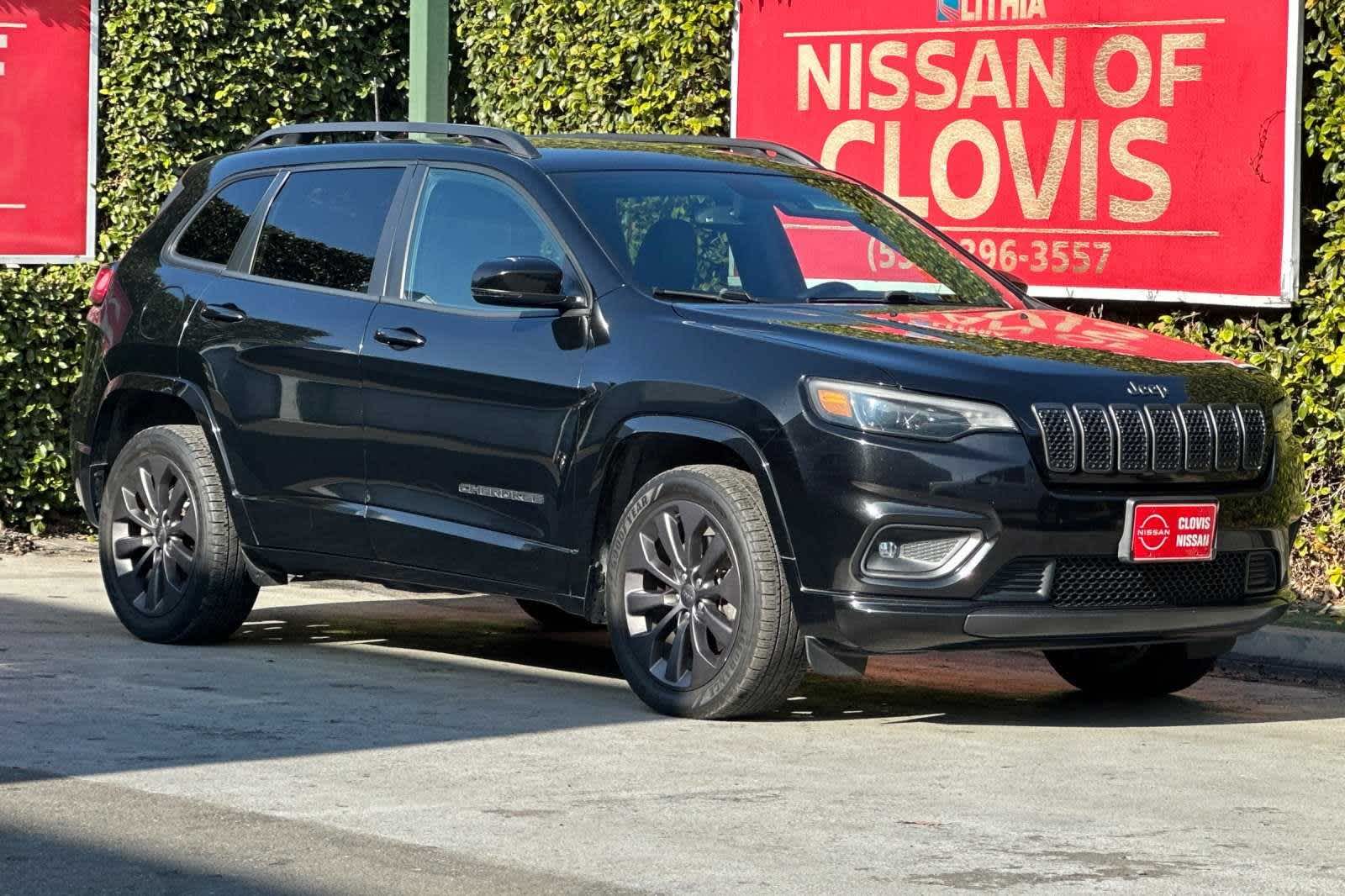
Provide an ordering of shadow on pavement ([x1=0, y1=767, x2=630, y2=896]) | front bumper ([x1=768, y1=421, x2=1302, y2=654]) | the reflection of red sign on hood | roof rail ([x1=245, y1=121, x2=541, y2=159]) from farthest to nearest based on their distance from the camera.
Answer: roof rail ([x1=245, y1=121, x2=541, y2=159])
the reflection of red sign on hood
front bumper ([x1=768, y1=421, x2=1302, y2=654])
shadow on pavement ([x1=0, y1=767, x2=630, y2=896])

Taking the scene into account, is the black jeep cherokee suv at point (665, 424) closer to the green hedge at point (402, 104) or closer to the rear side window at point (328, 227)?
the rear side window at point (328, 227)

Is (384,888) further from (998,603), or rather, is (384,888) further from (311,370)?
(311,370)

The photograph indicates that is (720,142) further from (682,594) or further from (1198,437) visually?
(1198,437)

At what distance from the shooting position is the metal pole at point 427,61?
12961 millimetres

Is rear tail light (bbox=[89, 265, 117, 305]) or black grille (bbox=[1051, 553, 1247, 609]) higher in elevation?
rear tail light (bbox=[89, 265, 117, 305])

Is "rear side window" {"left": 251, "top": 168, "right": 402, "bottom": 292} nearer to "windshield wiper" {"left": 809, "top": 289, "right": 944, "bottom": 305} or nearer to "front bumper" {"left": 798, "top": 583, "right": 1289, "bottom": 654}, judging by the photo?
"windshield wiper" {"left": 809, "top": 289, "right": 944, "bottom": 305}

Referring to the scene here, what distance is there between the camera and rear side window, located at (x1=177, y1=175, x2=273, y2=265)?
32.0 feet

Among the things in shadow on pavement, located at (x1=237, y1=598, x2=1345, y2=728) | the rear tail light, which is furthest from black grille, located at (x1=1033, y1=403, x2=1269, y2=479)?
the rear tail light

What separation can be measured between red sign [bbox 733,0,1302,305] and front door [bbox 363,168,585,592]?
406cm

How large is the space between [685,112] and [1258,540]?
20.8ft

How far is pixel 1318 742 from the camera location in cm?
798

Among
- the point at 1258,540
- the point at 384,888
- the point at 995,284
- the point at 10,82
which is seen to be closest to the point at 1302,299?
the point at 995,284

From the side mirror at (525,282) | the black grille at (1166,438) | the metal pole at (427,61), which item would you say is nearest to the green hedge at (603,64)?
the metal pole at (427,61)

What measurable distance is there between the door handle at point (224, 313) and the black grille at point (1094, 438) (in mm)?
3418
